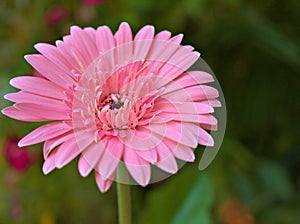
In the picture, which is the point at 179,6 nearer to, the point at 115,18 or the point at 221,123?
the point at 115,18

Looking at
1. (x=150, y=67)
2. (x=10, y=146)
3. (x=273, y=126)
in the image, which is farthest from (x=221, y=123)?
(x=273, y=126)

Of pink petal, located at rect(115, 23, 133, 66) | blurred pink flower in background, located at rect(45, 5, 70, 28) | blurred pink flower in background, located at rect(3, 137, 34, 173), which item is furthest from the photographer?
blurred pink flower in background, located at rect(45, 5, 70, 28)

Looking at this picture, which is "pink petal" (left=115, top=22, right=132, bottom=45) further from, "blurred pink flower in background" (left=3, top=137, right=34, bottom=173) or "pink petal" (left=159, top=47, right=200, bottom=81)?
"blurred pink flower in background" (left=3, top=137, right=34, bottom=173)

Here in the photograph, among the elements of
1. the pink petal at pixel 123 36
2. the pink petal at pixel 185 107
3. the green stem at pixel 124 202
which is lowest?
the green stem at pixel 124 202

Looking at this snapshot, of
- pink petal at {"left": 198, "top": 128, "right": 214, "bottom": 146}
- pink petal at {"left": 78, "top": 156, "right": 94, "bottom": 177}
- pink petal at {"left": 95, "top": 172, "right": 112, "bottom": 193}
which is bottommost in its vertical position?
pink petal at {"left": 198, "top": 128, "right": 214, "bottom": 146}

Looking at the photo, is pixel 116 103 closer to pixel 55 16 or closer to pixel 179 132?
pixel 179 132

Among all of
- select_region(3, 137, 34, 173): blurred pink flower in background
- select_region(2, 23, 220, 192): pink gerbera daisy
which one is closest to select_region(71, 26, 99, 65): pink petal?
select_region(2, 23, 220, 192): pink gerbera daisy

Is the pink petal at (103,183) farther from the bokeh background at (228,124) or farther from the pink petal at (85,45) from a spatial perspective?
the bokeh background at (228,124)

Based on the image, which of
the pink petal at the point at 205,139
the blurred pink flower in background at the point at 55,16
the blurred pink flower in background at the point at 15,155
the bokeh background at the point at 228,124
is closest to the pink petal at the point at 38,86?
the pink petal at the point at 205,139
